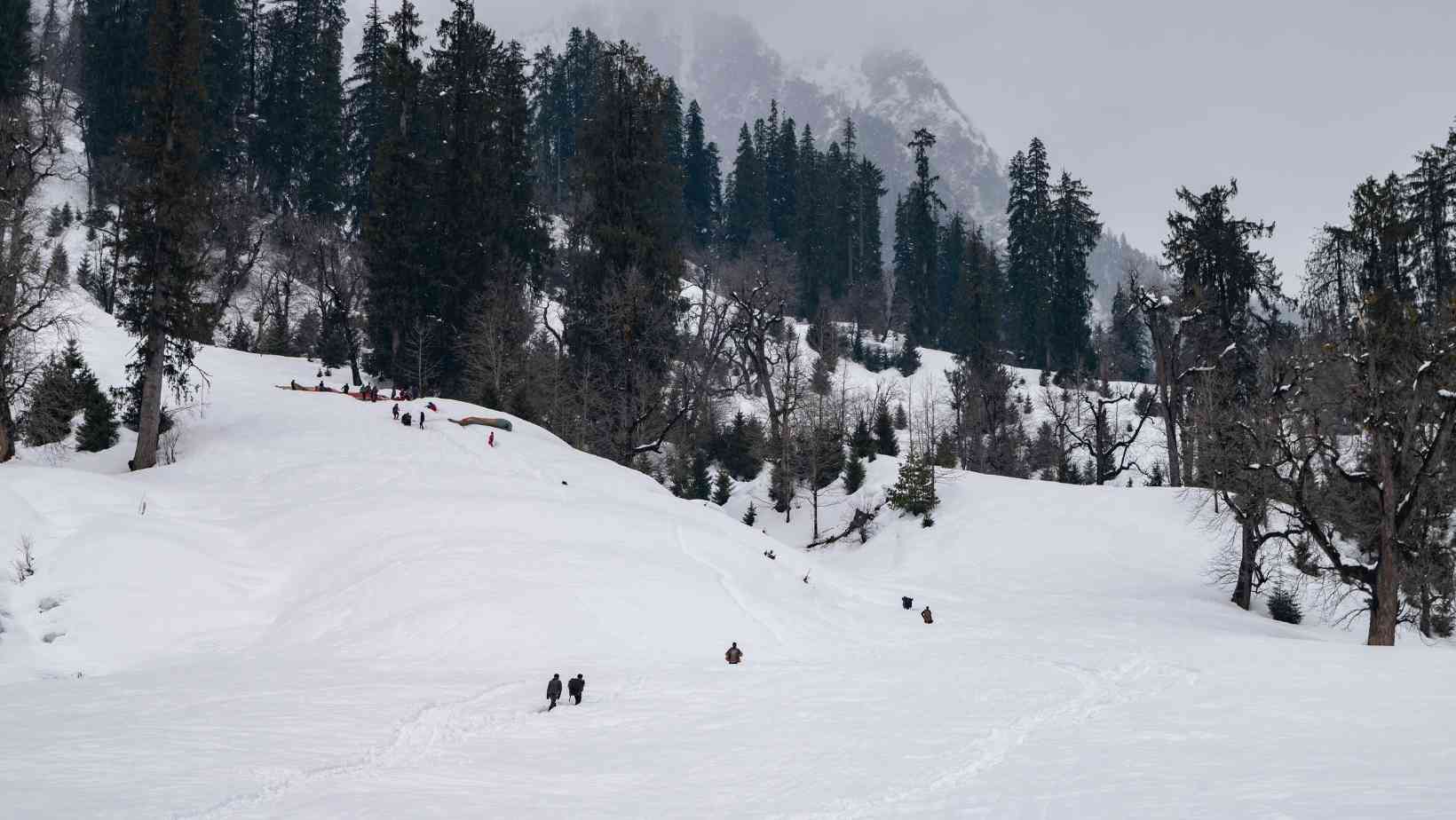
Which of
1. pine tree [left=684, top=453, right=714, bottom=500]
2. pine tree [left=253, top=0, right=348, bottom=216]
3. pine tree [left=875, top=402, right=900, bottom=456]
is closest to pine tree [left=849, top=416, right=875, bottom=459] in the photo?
pine tree [left=875, top=402, right=900, bottom=456]

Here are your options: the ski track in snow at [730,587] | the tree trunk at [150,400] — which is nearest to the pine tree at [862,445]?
the ski track in snow at [730,587]

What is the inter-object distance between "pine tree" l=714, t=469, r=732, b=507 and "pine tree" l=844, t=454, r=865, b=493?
6465 millimetres

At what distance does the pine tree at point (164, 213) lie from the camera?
28.4 m

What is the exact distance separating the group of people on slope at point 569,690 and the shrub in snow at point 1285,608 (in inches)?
967

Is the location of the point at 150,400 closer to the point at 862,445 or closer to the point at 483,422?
the point at 483,422

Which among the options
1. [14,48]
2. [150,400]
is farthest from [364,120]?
[150,400]

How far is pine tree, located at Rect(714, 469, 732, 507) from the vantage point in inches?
1879

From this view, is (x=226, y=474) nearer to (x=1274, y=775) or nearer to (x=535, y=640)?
(x=535, y=640)

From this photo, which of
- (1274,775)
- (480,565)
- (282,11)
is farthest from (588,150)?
(282,11)

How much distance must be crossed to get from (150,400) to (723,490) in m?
27.2

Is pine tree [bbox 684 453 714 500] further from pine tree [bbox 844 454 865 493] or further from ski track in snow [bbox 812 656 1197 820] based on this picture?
ski track in snow [bbox 812 656 1197 820]

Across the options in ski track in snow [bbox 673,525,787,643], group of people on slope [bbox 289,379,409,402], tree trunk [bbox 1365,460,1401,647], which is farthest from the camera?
group of people on slope [bbox 289,379,409,402]

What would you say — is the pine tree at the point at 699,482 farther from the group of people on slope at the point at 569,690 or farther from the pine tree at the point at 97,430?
the group of people on slope at the point at 569,690

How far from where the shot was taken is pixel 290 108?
65250 mm
